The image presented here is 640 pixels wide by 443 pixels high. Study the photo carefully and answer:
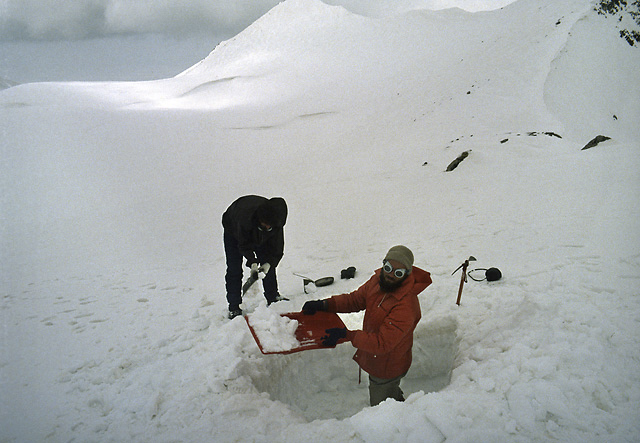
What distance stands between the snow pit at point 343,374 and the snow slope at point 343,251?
0.02m

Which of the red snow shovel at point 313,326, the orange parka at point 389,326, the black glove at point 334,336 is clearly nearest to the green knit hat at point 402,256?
the orange parka at point 389,326

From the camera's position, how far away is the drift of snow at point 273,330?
301cm

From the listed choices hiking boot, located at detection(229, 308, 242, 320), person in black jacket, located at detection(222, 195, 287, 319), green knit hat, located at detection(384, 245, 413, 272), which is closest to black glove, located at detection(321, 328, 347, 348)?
green knit hat, located at detection(384, 245, 413, 272)

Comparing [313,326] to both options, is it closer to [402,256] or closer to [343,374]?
[343,374]

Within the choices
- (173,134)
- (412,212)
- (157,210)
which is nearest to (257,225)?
(412,212)

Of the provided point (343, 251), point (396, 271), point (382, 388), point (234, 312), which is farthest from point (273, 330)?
point (343, 251)

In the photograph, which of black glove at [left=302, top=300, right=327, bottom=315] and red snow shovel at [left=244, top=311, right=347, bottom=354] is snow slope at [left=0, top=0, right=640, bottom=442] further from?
black glove at [left=302, top=300, right=327, bottom=315]

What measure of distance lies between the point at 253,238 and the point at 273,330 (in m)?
0.99

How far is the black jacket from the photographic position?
3615mm

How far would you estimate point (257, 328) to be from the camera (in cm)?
319

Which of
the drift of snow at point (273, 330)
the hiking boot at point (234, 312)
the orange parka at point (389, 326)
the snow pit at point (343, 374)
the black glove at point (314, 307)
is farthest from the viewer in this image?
the hiking boot at point (234, 312)

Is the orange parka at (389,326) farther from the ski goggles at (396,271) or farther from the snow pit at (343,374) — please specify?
the snow pit at (343,374)

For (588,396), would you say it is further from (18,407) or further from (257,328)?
(18,407)

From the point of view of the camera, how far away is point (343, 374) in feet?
12.4
